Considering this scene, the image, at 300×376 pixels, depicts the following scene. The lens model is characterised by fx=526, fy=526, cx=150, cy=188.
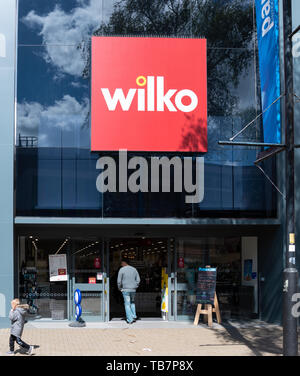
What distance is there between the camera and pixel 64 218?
43.8 feet

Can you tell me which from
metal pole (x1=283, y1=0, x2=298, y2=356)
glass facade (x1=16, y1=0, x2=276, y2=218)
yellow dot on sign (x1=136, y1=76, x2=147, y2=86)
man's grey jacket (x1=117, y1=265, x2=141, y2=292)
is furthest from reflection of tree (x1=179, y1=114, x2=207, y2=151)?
metal pole (x1=283, y1=0, x2=298, y2=356)

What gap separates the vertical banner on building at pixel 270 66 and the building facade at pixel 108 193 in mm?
1728

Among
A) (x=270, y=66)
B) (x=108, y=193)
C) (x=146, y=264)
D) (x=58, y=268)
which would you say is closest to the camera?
(x=270, y=66)

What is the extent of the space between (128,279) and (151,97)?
4.75 m

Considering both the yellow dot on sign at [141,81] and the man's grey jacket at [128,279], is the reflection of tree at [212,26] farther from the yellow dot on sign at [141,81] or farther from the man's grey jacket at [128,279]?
the man's grey jacket at [128,279]

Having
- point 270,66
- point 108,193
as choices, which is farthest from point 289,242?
point 108,193

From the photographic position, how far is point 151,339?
11781 mm

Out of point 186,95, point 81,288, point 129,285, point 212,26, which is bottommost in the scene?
point 81,288

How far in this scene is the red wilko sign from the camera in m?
13.6

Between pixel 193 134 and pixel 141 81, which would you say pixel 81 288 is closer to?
pixel 193 134

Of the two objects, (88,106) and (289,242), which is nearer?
(289,242)

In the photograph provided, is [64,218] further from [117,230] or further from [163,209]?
[163,209]

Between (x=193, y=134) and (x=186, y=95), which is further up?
(x=186, y=95)

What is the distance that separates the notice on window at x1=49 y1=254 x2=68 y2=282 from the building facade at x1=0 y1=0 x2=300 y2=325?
27mm
